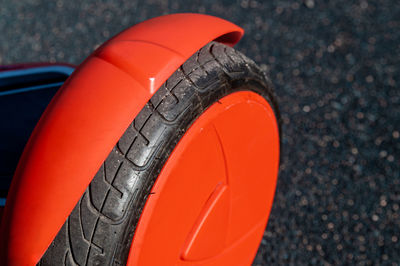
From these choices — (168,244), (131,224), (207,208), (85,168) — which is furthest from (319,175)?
(85,168)

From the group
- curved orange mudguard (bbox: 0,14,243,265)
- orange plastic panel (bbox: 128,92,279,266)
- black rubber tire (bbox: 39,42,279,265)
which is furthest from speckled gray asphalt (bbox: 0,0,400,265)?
curved orange mudguard (bbox: 0,14,243,265)

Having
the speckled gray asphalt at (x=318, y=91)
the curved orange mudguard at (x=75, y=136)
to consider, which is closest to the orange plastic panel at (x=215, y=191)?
the curved orange mudguard at (x=75, y=136)

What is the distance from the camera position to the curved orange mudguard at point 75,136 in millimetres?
668

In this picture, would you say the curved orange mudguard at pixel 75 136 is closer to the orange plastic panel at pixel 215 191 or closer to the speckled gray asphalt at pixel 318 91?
the orange plastic panel at pixel 215 191

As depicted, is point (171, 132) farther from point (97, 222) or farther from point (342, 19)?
point (342, 19)

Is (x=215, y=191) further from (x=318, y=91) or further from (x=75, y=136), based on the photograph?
(x=318, y=91)

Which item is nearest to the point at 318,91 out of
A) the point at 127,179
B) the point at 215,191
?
the point at 215,191

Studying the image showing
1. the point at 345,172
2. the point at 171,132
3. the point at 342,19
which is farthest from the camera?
the point at 342,19

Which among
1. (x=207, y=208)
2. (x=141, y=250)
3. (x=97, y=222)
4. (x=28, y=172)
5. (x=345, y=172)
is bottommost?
(x=345, y=172)

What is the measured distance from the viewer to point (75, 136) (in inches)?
27.5

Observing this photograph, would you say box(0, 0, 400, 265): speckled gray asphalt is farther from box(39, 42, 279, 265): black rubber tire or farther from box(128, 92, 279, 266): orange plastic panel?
box(39, 42, 279, 265): black rubber tire

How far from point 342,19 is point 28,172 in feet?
6.24

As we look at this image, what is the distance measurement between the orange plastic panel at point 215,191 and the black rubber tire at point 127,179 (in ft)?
0.11

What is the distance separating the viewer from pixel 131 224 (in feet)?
2.47
